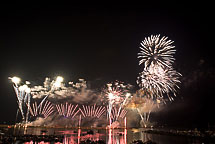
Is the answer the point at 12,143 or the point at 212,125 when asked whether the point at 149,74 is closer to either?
the point at 12,143

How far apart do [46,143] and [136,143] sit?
13.8 meters

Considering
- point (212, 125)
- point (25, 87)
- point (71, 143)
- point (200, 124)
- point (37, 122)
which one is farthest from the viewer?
point (200, 124)

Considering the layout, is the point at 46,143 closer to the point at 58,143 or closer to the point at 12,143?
the point at 58,143

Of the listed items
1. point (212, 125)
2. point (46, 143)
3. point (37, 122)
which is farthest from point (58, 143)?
point (212, 125)

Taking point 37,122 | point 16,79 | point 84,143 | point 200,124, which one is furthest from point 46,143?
point 200,124

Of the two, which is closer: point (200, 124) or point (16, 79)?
point (16, 79)

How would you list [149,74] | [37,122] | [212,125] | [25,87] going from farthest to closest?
[212,125] < [37,122] < [25,87] < [149,74]

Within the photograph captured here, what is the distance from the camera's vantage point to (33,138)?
28.8 m

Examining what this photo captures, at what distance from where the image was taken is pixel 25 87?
1602 inches

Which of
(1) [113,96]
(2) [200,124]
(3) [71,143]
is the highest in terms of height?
(1) [113,96]

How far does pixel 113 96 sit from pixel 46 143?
21610 mm

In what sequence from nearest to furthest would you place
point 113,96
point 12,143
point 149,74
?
1. point 12,143
2. point 149,74
3. point 113,96

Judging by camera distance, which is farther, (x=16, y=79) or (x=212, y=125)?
(x=212, y=125)

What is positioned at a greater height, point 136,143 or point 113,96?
point 113,96
